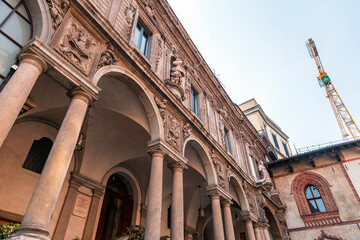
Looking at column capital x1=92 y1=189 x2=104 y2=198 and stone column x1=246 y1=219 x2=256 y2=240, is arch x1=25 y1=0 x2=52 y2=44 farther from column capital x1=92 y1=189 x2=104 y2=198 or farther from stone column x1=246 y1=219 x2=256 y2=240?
stone column x1=246 y1=219 x2=256 y2=240

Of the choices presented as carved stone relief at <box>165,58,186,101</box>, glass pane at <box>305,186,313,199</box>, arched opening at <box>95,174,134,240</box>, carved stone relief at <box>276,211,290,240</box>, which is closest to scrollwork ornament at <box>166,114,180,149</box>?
carved stone relief at <box>165,58,186,101</box>

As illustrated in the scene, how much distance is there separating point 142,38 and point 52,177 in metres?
6.20

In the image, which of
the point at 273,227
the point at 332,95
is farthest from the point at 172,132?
the point at 332,95

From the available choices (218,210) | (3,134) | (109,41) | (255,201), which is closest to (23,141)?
(109,41)

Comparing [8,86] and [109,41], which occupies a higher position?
[109,41]

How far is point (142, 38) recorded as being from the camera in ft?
28.0

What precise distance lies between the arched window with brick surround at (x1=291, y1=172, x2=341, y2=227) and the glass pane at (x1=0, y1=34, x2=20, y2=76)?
17.9 meters

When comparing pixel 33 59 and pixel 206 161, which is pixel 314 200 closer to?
pixel 206 161

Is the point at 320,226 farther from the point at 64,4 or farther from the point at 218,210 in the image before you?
the point at 64,4

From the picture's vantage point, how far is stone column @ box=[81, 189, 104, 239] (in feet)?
25.4

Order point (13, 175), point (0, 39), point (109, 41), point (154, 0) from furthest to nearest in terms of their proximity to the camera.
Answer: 1. point (154, 0)
2. point (13, 175)
3. point (109, 41)
4. point (0, 39)

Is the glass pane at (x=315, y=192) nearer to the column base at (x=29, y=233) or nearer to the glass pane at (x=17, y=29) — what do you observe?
the column base at (x=29, y=233)

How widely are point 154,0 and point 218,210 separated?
322 inches

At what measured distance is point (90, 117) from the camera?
7891 mm
